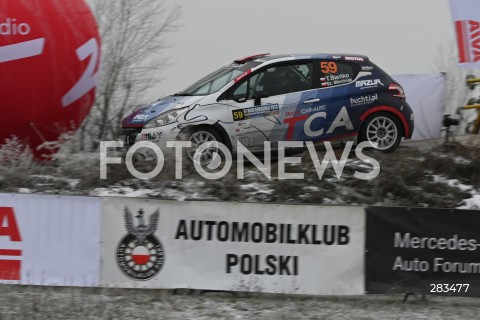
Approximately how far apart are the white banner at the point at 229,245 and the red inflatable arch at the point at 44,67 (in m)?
2.89

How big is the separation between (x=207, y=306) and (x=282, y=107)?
→ 4577 mm

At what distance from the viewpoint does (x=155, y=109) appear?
490 inches

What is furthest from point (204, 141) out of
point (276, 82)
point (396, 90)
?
point (396, 90)

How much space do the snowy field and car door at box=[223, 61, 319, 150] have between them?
3822 mm

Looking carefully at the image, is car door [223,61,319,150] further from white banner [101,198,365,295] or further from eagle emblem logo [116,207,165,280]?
eagle emblem logo [116,207,165,280]

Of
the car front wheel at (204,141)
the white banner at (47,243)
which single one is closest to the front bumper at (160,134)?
the car front wheel at (204,141)

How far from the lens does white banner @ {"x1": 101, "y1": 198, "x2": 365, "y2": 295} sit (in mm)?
9094

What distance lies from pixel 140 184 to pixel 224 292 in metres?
3.29

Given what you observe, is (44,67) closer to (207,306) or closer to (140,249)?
(140,249)

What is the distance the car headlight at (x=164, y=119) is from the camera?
12.2m

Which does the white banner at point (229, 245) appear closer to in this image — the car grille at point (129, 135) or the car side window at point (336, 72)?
the car grille at point (129, 135)

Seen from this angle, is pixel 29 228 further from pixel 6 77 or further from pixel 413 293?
pixel 413 293

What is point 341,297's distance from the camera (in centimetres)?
934

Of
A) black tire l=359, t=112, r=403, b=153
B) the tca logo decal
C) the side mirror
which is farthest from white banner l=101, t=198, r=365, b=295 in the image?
black tire l=359, t=112, r=403, b=153
